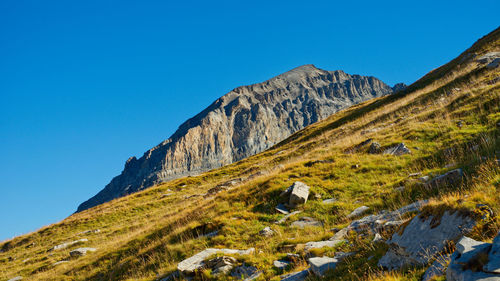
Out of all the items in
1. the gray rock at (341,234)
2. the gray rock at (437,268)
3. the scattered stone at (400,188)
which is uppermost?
the gray rock at (437,268)

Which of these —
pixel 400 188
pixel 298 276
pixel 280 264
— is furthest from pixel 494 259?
pixel 400 188

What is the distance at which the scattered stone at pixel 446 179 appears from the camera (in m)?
11.2

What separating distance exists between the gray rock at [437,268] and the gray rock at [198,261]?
6.69 m

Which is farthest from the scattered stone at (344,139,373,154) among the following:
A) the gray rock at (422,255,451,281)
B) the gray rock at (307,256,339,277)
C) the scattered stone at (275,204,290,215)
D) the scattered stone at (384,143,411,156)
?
the gray rock at (422,255,451,281)

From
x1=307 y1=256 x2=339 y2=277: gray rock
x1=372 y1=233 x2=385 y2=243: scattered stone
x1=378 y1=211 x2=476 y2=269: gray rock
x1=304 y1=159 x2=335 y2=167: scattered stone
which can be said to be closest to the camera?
x1=378 y1=211 x2=476 y2=269: gray rock

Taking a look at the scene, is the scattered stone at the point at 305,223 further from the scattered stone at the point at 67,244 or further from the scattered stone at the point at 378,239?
the scattered stone at the point at 67,244

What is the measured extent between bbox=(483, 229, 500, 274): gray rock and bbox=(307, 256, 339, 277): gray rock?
3936 mm

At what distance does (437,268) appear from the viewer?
5102 mm

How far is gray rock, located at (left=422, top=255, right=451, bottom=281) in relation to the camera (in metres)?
4.97

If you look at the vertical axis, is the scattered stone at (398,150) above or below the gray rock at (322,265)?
above

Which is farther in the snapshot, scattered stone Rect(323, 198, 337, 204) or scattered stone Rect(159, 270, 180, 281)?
scattered stone Rect(323, 198, 337, 204)

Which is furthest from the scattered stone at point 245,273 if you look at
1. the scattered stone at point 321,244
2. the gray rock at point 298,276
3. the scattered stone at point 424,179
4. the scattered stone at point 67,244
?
the scattered stone at point 67,244

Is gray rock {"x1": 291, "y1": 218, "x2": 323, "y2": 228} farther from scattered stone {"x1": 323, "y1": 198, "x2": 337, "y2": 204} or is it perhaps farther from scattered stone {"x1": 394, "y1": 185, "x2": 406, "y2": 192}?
scattered stone {"x1": 394, "y1": 185, "x2": 406, "y2": 192}

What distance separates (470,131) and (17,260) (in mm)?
36387
